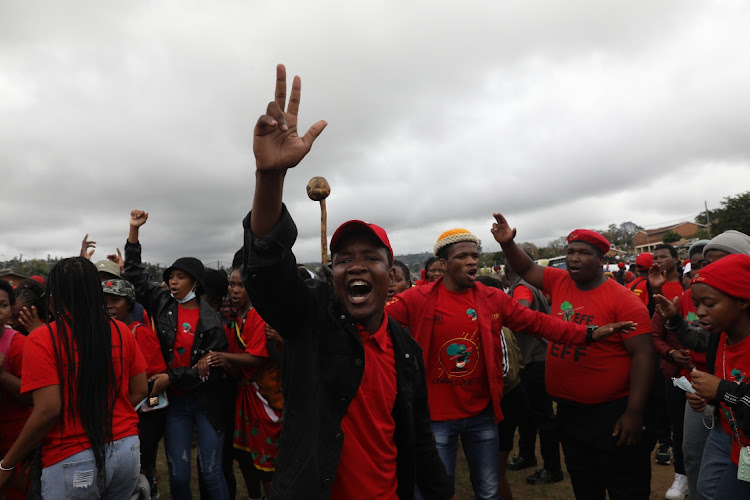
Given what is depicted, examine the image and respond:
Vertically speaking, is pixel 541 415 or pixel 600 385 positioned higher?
pixel 600 385

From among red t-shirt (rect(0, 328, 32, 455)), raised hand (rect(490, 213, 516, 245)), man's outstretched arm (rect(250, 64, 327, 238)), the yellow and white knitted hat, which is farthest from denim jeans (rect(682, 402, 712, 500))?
red t-shirt (rect(0, 328, 32, 455))

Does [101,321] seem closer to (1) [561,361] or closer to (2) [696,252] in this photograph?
(1) [561,361]

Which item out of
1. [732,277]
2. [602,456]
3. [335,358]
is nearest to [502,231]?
[732,277]

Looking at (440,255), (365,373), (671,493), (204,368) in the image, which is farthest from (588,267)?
(204,368)

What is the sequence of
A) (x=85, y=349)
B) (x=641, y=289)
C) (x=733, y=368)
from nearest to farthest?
1. (x=85, y=349)
2. (x=733, y=368)
3. (x=641, y=289)

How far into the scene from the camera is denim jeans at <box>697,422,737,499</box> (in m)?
2.55

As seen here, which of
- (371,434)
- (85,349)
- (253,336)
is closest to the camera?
(371,434)

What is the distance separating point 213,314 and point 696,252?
211 inches

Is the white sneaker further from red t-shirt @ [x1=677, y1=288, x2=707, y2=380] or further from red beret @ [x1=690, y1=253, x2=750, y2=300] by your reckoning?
red beret @ [x1=690, y1=253, x2=750, y2=300]

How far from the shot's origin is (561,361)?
3402 mm

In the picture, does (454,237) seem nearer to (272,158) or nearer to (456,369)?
(456,369)

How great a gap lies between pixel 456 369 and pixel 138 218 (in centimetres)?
340

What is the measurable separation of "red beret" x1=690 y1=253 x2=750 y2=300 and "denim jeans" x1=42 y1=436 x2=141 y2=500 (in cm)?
344

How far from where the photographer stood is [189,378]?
3.49 meters
